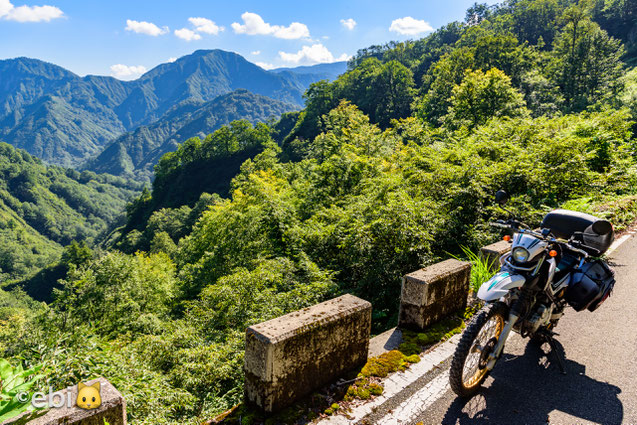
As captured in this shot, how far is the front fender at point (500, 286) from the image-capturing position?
307 centimetres

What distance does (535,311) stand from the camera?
351 centimetres

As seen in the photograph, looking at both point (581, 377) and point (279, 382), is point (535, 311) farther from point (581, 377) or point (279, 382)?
point (279, 382)

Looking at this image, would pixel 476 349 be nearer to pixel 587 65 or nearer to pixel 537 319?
pixel 537 319

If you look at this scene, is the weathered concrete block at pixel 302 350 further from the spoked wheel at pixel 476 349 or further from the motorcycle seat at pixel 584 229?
the motorcycle seat at pixel 584 229

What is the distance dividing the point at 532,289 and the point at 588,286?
974mm

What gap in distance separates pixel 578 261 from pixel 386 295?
3.42m

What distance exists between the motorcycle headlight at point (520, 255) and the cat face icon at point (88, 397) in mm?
3437

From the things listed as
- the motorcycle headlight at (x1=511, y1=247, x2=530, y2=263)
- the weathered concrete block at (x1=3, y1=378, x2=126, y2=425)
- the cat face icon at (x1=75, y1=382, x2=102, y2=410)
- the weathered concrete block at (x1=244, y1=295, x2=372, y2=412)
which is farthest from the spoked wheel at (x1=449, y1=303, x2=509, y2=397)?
the cat face icon at (x1=75, y1=382, x2=102, y2=410)

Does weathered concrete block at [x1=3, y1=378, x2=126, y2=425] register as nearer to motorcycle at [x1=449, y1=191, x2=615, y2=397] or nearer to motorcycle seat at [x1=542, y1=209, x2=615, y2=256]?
motorcycle at [x1=449, y1=191, x2=615, y2=397]

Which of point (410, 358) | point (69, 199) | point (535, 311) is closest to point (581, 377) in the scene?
point (535, 311)

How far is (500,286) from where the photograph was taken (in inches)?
123

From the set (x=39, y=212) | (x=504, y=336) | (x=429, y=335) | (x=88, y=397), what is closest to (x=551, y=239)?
(x=504, y=336)

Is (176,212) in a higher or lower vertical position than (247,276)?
lower

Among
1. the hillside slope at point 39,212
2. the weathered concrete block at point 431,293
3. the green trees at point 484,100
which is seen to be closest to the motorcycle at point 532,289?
the weathered concrete block at point 431,293
